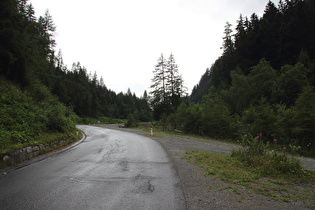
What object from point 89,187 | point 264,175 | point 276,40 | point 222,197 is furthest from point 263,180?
point 276,40

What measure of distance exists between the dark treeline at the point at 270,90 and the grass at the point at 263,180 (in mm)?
4339

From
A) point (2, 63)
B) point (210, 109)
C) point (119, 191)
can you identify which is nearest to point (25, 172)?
point (119, 191)

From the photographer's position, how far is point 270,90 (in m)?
19.7

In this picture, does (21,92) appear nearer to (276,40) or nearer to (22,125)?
(22,125)

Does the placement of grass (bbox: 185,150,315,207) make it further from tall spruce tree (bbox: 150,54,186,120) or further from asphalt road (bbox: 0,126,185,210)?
tall spruce tree (bbox: 150,54,186,120)

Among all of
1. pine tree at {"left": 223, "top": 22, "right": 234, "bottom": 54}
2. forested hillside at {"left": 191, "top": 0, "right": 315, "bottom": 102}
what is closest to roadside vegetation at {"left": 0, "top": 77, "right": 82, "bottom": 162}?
forested hillside at {"left": 191, "top": 0, "right": 315, "bottom": 102}

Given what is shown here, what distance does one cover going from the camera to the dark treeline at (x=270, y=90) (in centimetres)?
1095

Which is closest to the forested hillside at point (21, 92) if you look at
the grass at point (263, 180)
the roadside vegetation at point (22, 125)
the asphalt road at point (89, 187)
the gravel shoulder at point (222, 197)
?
the roadside vegetation at point (22, 125)

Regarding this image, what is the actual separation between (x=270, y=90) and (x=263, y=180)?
18635mm

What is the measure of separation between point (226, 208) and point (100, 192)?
2829 millimetres

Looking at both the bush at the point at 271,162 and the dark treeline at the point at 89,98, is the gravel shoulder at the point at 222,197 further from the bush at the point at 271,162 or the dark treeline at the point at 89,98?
the dark treeline at the point at 89,98

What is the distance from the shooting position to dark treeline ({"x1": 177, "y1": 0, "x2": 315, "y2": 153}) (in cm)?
1095

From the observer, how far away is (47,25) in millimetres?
30750

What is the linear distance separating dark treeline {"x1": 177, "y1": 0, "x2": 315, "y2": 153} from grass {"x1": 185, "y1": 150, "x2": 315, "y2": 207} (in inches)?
171
